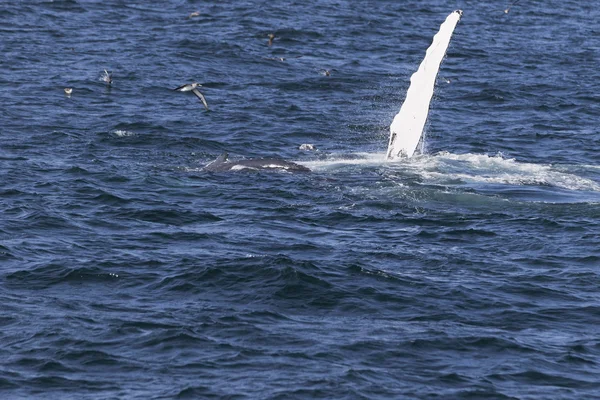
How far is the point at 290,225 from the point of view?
1159 inches

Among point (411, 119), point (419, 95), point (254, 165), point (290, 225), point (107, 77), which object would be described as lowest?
point (290, 225)

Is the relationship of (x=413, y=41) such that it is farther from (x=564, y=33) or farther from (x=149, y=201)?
(x=149, y=201)

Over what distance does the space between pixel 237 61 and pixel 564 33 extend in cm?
1864

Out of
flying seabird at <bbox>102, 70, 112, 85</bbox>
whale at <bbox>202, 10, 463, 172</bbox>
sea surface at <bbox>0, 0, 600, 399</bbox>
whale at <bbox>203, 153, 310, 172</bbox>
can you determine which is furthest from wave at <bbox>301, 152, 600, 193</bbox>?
flying seabird at <bbox>102, 70, 112, 85</bbox>

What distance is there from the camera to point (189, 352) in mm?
21625

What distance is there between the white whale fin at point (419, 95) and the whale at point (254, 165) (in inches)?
111

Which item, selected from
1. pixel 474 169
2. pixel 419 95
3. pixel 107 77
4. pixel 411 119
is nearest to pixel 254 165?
pixel 411 119

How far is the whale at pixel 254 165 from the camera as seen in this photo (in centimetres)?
3403

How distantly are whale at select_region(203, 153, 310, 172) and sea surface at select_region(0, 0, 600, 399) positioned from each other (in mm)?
295

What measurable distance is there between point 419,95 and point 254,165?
507 centimetres

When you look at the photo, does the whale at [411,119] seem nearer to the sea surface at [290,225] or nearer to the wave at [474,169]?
the sea surface at [290,225]

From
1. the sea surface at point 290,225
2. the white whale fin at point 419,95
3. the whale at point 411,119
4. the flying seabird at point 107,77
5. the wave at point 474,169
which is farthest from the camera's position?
the flying seabird at point 107,77

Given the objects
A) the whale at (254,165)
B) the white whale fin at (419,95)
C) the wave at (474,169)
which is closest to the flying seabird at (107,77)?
the wave at (474,169)

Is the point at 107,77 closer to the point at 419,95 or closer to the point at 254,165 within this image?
the point at 254,165
